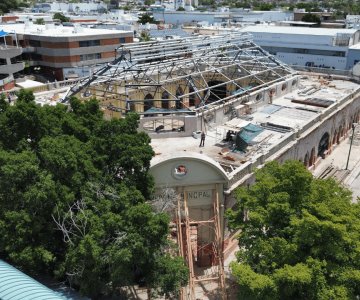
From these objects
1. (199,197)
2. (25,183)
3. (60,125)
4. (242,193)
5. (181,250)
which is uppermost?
(60,125)

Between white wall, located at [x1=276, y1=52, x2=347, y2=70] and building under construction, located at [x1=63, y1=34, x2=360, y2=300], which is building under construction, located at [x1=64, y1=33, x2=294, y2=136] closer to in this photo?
building under construction, located at [x1=63, y1=34, x2=360, y2=300]

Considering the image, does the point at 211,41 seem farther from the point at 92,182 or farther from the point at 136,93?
the point at 92,182

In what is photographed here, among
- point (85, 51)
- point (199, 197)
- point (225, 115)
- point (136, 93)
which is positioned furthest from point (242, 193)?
point (85, 51)

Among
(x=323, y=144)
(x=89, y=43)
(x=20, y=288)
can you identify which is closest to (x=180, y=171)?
(x=20, y=288)

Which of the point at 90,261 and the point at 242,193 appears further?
the point at 242,193

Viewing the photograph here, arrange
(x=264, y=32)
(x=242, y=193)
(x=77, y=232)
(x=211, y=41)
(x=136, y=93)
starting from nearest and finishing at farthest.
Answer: (x=77, y=232) → (x=242, y=193) → (x=136, y=93) → (x=211, y=41) → (x=264, y=32)

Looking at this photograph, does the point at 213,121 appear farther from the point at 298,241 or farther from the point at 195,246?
the point at 298,241

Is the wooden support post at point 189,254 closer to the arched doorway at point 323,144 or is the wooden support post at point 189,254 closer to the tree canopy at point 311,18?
the arched doorway at point 323,144

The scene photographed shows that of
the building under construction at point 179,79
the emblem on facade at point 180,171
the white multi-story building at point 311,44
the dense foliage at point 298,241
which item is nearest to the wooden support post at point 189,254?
the emblem on facade at point 180,171
